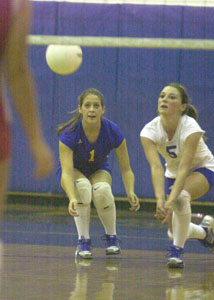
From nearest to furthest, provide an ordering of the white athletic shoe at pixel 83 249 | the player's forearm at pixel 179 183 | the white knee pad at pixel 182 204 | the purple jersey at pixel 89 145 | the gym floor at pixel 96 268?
the gym floor at pixel 96 268
the player's forearm at pixel 179 183
the white knee pad at pixel 182 204
the white athletic shoe at pixel 83 249
the purple jersey at pixel 89 145

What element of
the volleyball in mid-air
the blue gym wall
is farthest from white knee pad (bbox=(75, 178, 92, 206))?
the blue gym wall

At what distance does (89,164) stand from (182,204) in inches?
32.4

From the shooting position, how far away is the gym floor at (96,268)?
12.0 ft

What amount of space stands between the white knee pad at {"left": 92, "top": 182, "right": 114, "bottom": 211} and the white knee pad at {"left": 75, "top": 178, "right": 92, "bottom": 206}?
0.05m

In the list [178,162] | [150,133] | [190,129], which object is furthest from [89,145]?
[190,129]

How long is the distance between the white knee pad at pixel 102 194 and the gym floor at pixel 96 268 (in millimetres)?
367

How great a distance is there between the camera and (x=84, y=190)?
4922 mm

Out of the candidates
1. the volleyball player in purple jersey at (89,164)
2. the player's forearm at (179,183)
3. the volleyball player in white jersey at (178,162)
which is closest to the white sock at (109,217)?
the volleyball player in purple jersey at (89,164)

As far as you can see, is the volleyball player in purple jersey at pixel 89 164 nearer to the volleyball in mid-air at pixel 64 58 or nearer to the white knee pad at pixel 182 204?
the white knee pad at pixel 182 204

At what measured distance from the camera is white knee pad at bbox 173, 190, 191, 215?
4641mm

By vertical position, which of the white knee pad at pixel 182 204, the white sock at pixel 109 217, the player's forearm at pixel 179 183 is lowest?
the white sock at pixel 109 217

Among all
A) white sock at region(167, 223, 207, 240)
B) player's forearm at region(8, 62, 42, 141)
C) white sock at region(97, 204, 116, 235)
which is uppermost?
player's forearm at region(8, 62, 42, 141)

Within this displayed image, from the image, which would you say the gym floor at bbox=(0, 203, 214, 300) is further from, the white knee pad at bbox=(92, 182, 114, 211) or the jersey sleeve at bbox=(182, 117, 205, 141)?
the jersey sleeve at bbox=(182, 117, 205, 141)

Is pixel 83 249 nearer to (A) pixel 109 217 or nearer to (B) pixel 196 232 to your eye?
(A) pixel 109 217
